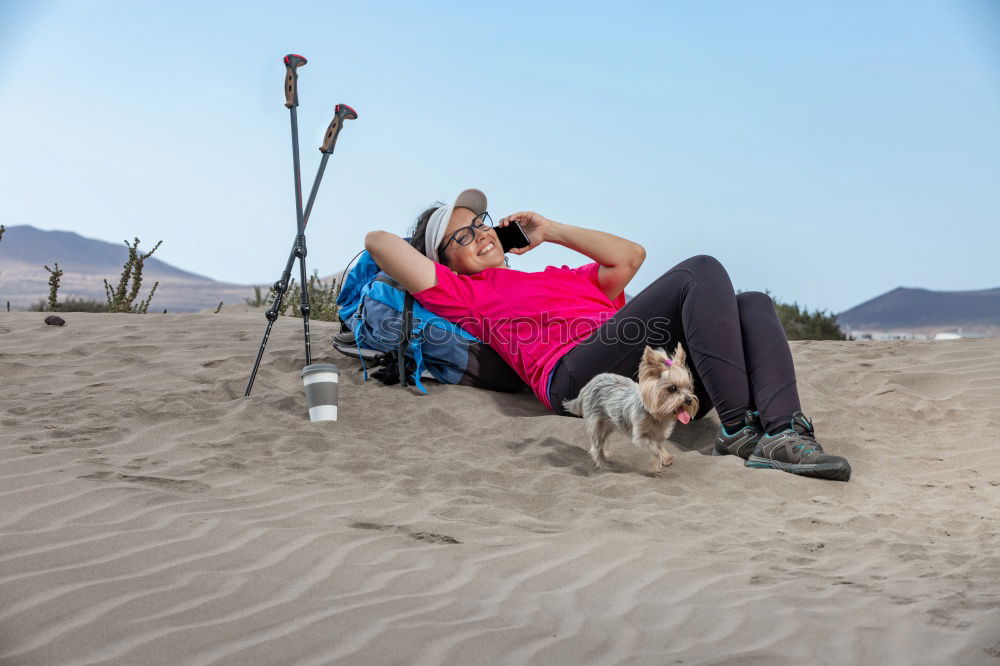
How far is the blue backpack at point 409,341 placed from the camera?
5.57 m

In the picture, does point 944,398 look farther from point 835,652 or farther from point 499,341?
point 835,652

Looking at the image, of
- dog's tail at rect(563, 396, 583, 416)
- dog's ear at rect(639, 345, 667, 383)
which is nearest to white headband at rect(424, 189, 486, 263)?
dog's tail at rect(563, 396, 583, 416)

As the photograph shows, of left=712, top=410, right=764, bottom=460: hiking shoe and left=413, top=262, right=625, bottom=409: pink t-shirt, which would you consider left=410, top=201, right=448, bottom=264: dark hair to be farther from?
left=712, top=410, right=764, bottom=460: hiking shoe

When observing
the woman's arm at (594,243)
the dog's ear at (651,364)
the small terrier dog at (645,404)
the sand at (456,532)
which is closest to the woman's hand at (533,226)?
the woman's arm at (594,243)

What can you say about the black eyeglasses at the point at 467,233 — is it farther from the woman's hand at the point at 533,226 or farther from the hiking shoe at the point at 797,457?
the hiking shoe at the point at 797,457

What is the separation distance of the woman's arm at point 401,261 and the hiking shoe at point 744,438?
6.32ft

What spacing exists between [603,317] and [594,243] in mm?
482

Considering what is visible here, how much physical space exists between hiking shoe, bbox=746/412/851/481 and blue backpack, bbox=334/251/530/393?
Answer: 6.38 feet

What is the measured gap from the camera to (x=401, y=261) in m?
5.00

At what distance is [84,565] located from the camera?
2779 mm

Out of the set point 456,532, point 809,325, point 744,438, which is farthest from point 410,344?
point 809,325

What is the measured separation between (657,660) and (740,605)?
0.54 m

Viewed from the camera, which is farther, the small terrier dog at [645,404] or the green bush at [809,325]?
the green bush at [809,325]

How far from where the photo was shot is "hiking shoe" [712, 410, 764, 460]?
4.48m
